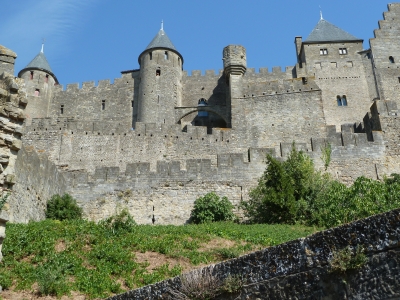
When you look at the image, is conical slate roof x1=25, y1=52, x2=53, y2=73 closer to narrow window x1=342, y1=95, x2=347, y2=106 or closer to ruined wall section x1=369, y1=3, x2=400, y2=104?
narrow window x1=342, y1=95, x2=347, y2=106

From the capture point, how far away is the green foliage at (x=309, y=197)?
16.5 metres

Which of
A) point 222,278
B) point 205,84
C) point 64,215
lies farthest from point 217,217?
point 205,84

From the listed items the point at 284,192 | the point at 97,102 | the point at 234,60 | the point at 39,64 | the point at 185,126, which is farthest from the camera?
the point at 39,64

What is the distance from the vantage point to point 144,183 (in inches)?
821

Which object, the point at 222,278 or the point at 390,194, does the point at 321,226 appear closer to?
the point at 390,194

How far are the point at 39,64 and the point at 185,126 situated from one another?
1464 cm

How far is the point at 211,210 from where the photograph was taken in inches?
763

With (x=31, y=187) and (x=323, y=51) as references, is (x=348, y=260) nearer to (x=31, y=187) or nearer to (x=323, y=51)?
(x=31, y=187)

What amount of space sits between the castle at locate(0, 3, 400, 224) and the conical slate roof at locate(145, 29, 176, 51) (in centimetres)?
15

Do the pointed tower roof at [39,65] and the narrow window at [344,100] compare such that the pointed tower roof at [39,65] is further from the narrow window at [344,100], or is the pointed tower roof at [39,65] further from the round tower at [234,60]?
the narrow window at [344,100]

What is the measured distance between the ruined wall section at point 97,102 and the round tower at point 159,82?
5.79 ft

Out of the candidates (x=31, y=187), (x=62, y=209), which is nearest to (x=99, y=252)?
(x=31, y=187)

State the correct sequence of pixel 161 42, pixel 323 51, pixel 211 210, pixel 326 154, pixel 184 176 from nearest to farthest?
pixel 211 210
pixel 184 176
pixel 326 154
pixel 161 42
pixel 323 51

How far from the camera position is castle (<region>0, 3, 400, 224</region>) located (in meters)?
20.0
